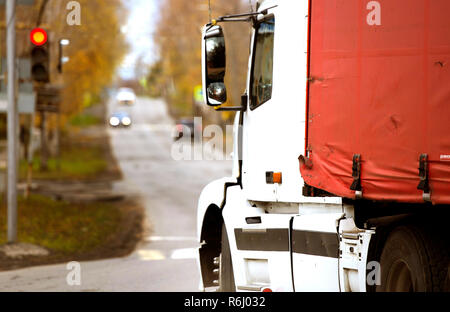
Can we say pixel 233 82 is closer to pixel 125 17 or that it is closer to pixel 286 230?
pixel 125 17

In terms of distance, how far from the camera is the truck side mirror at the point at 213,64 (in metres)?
8.35

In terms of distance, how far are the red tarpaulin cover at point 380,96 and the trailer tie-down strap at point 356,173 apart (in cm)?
4

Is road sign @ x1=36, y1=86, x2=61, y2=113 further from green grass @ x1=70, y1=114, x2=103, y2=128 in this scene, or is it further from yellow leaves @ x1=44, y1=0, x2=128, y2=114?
green grass @ x1=70, y1=114, x2=103, y2=128

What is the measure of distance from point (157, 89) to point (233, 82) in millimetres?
87930

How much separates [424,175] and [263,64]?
3.03 metres

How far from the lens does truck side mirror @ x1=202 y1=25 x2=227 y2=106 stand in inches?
329

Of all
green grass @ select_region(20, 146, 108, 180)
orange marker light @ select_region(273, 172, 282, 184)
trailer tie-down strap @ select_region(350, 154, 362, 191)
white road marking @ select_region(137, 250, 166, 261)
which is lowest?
green grass @ select_region(20, 146, 108, 180)

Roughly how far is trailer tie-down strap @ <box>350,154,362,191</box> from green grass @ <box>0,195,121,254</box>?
11.0 metres

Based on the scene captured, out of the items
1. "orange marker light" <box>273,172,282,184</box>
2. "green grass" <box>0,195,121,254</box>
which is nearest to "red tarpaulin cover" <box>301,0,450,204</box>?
"orange marker light" <box>273,172,282,184</box>

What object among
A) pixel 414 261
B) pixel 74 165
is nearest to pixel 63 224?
pixel 414 261

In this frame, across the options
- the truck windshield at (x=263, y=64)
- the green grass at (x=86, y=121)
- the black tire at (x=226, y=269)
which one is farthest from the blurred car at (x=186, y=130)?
the truck windshield at (x=263, y=64)

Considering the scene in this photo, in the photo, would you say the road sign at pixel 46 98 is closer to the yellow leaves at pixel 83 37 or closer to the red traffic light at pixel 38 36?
the yellow leaves at pixel 83 37

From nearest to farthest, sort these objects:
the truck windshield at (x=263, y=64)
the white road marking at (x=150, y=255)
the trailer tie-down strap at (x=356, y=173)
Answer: the trailer tie-down strap at (x=356, y=173) → the truck windshield at (x=263, y=64) → the white road marking at (x=150, y=255)
